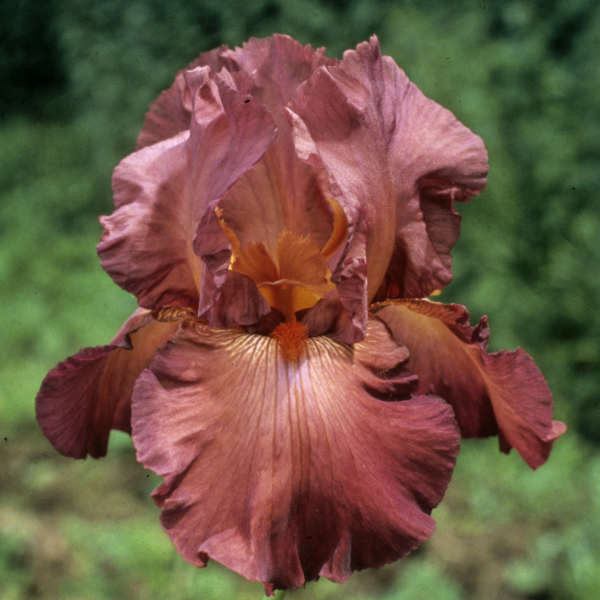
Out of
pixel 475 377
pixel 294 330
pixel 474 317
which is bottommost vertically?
pixel 474 317

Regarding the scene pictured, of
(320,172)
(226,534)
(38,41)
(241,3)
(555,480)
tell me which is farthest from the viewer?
(38,41)

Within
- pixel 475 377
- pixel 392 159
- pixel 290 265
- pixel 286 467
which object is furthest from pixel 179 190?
pixel 475 377

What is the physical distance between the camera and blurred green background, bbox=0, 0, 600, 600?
2807 mm

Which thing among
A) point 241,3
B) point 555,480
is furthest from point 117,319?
point 555,480

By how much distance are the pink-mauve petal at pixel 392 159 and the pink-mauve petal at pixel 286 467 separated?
9.0 inches

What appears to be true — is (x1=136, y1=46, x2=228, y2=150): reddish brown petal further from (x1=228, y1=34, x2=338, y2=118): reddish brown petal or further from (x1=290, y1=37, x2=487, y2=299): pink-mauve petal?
(x1=290, y1=37, x2=487, y2=299): pink-mauve petal

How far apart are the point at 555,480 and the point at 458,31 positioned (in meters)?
2.34

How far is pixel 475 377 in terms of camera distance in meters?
1.21

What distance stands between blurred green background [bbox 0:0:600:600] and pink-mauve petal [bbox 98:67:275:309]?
140 cm

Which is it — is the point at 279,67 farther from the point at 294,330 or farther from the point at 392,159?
the point at 294,330

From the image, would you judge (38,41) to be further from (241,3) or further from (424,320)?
(424,320)

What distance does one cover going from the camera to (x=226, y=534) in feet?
3.15

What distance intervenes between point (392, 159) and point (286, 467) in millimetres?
488

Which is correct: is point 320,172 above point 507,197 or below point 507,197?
above
